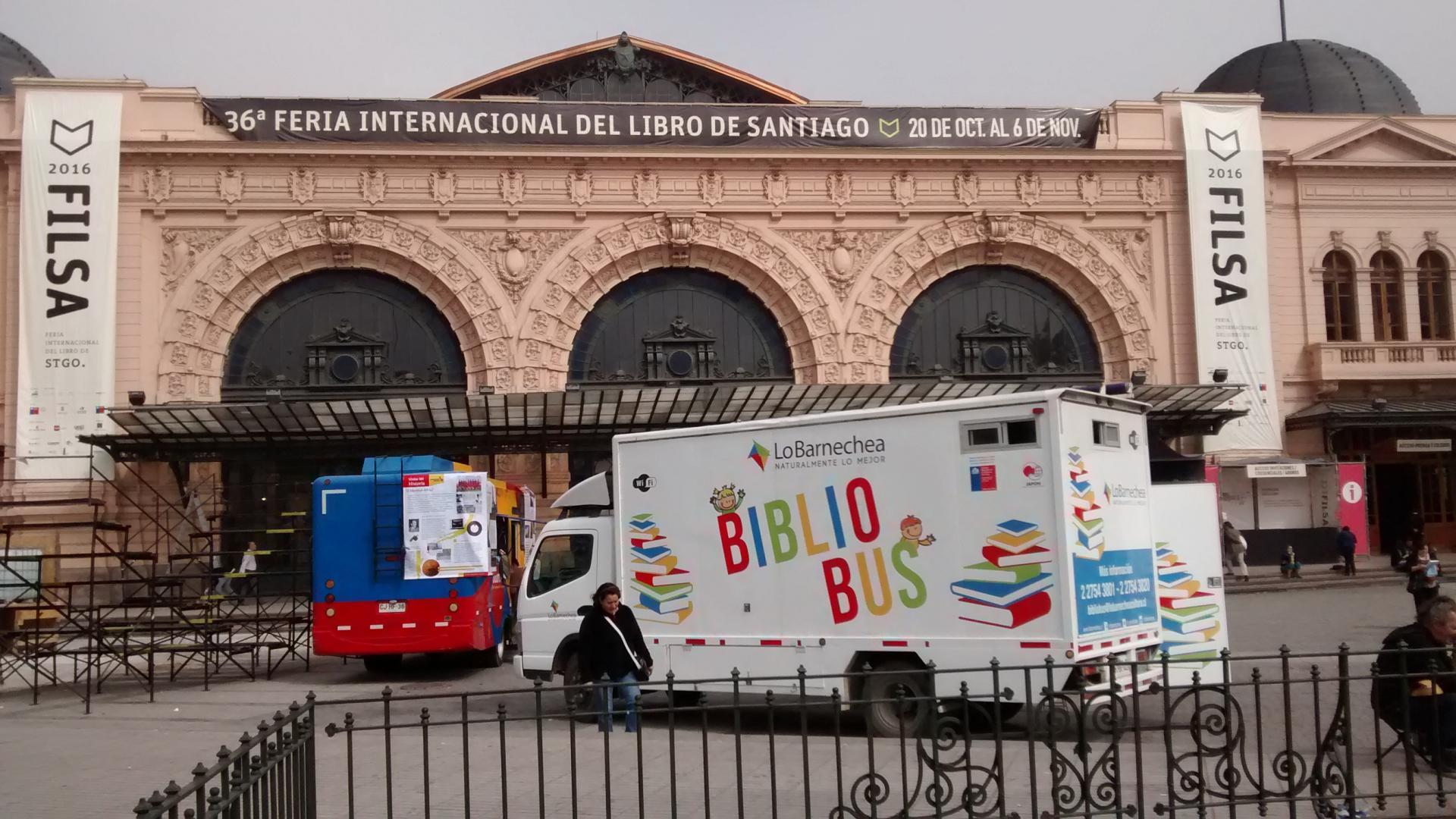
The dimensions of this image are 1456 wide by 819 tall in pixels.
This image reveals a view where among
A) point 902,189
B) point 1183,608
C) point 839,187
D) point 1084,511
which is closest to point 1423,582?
point 1183,608

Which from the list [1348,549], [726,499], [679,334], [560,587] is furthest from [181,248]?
[1348,549]

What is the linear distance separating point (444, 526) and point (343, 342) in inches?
592

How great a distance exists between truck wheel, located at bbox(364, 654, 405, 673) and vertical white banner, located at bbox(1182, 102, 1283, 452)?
22547 millimetres

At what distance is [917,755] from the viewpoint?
8.04 metres

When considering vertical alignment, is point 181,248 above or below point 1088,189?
below

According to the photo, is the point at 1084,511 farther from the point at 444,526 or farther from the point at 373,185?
the point at 373,185

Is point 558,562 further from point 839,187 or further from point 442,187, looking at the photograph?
point 839,187

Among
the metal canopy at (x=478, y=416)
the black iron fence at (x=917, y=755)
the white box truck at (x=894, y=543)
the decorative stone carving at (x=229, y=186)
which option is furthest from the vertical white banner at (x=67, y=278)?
the white box truck at (x=894, y=543)

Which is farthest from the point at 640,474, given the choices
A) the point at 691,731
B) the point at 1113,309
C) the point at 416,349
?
the point at 1113,309

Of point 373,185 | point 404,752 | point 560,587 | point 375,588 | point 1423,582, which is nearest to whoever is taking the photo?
point 404,752

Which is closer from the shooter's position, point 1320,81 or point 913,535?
point 913,535

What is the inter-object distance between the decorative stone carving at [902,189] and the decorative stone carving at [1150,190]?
6268 millimetres

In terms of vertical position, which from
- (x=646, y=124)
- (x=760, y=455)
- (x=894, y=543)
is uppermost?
(x=646, y=124)

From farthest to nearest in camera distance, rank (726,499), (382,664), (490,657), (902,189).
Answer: (902,189)
(490,657)
(382,664)
(726,499)
